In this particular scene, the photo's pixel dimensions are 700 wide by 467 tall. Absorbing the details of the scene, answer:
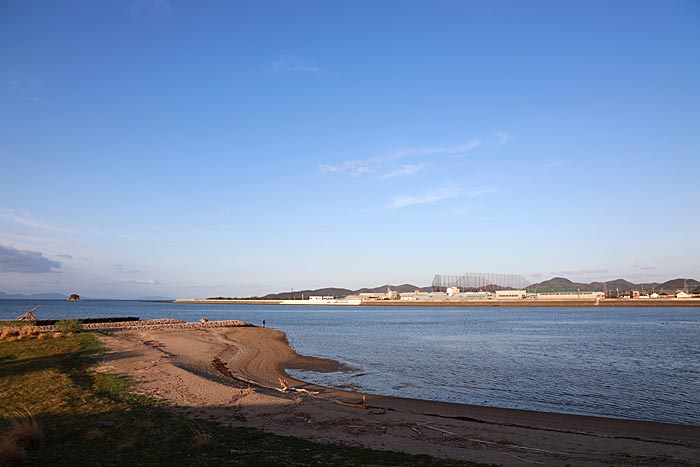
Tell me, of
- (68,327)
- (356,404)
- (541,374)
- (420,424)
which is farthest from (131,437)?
(68,327)

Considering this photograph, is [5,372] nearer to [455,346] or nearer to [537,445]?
[537,445]

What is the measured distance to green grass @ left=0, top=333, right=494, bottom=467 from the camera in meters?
10.1

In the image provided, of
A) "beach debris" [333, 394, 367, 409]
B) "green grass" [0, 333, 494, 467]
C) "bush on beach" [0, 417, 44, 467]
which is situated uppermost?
"bush on beach" [0, 417, 44, 467]

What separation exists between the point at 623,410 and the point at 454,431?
9.89 meters

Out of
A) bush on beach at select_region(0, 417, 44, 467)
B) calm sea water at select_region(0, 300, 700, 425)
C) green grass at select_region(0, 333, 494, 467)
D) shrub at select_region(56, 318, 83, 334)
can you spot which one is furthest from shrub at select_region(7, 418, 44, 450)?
shrub at select_region(56, 318, 83, 334)

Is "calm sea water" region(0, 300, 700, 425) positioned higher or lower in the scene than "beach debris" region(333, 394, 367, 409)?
lower

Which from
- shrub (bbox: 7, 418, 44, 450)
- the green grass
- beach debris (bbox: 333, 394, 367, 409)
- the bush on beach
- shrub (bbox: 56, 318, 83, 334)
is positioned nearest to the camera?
the bush on beach

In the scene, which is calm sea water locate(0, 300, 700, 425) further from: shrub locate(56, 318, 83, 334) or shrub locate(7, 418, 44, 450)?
shrub locate(56, 318, 83, 334)

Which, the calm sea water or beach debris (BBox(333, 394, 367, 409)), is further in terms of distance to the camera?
the calm sea water

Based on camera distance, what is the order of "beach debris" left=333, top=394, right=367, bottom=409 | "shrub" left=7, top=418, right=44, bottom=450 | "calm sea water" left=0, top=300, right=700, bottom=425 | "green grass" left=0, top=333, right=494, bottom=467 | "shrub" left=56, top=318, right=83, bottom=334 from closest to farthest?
1. "green grass" left=0, top=333, right=494, bottom=467
2. "shrub" left=7, top=418, right=44, bottom=450
3. "beach debris" left=333, top=394, right=367, bottom=409
4. "calm sea water" left=0, top=300, right=700, bottom=425
5. "shrub" left=56, top=318, right=83, bottom=334

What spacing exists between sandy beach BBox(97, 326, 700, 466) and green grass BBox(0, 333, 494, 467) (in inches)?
44.0

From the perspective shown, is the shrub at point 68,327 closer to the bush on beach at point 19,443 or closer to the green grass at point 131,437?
the green grass at point 131,437

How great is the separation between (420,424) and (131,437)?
27.1 feet

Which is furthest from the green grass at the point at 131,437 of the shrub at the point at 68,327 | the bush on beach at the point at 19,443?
the shrub at the point at 68,327
